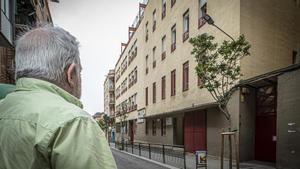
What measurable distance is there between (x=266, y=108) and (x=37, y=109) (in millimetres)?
15857

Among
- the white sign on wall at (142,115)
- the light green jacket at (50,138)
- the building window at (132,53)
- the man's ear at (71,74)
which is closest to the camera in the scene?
the light green jacket at (50,138)

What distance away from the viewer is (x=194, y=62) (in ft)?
69.7

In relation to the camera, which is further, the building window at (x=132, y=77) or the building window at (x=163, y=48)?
the building window at (x=132, y=77)

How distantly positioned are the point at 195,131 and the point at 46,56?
2052 cm

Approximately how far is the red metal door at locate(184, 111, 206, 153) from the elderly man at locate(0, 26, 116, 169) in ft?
62.8

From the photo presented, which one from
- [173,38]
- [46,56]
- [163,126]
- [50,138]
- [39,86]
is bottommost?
[163,126]

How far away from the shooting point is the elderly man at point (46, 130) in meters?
1.13

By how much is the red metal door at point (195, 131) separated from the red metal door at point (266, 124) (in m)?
4.29

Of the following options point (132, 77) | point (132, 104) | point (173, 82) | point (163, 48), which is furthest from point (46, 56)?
point (132, 77)

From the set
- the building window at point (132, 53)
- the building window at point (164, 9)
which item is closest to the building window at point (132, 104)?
the building window at point (132, 53)

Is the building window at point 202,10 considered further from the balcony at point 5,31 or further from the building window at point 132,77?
the building window at point 132,77

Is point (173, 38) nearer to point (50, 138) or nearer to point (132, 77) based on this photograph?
point (132, 77)

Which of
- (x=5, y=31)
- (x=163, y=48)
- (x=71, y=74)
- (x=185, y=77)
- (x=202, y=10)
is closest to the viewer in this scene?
(x=71, y=74)

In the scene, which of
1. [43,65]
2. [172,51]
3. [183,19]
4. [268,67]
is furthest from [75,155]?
[172,51]
